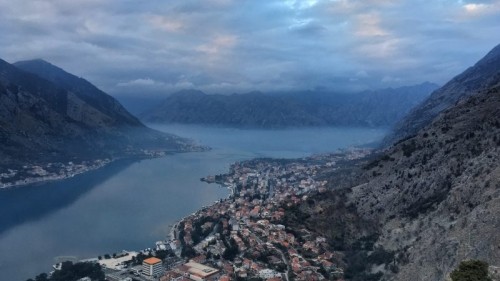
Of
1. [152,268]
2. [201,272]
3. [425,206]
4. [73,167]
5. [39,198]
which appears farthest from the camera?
[73,167]

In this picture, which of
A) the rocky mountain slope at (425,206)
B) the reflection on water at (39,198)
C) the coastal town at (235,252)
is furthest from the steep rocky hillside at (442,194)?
the reflection on water at (39,198)

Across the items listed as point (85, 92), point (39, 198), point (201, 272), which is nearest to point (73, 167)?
point (39, 198)

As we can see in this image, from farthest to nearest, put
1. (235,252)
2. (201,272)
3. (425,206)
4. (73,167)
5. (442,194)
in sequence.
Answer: (73,167), (235,252), (442,194), (425,206), (201,272)

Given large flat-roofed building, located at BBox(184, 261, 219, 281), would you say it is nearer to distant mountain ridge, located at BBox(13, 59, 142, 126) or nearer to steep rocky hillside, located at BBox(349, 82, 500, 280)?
steep rocky hillside, located at BBox(349, 82, 500, 280)

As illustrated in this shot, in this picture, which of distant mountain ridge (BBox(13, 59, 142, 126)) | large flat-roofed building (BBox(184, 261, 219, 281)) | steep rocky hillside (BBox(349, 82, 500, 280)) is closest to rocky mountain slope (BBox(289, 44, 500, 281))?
steep rocky hillside (BBox(349, 82, 500, 280))

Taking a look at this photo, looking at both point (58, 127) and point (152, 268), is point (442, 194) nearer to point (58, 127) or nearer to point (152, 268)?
point (152, 268)

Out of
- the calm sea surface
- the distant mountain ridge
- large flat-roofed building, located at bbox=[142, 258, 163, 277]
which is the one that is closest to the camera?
large flat-roofed building, located at bbox=[142, 258, 163, 277]
